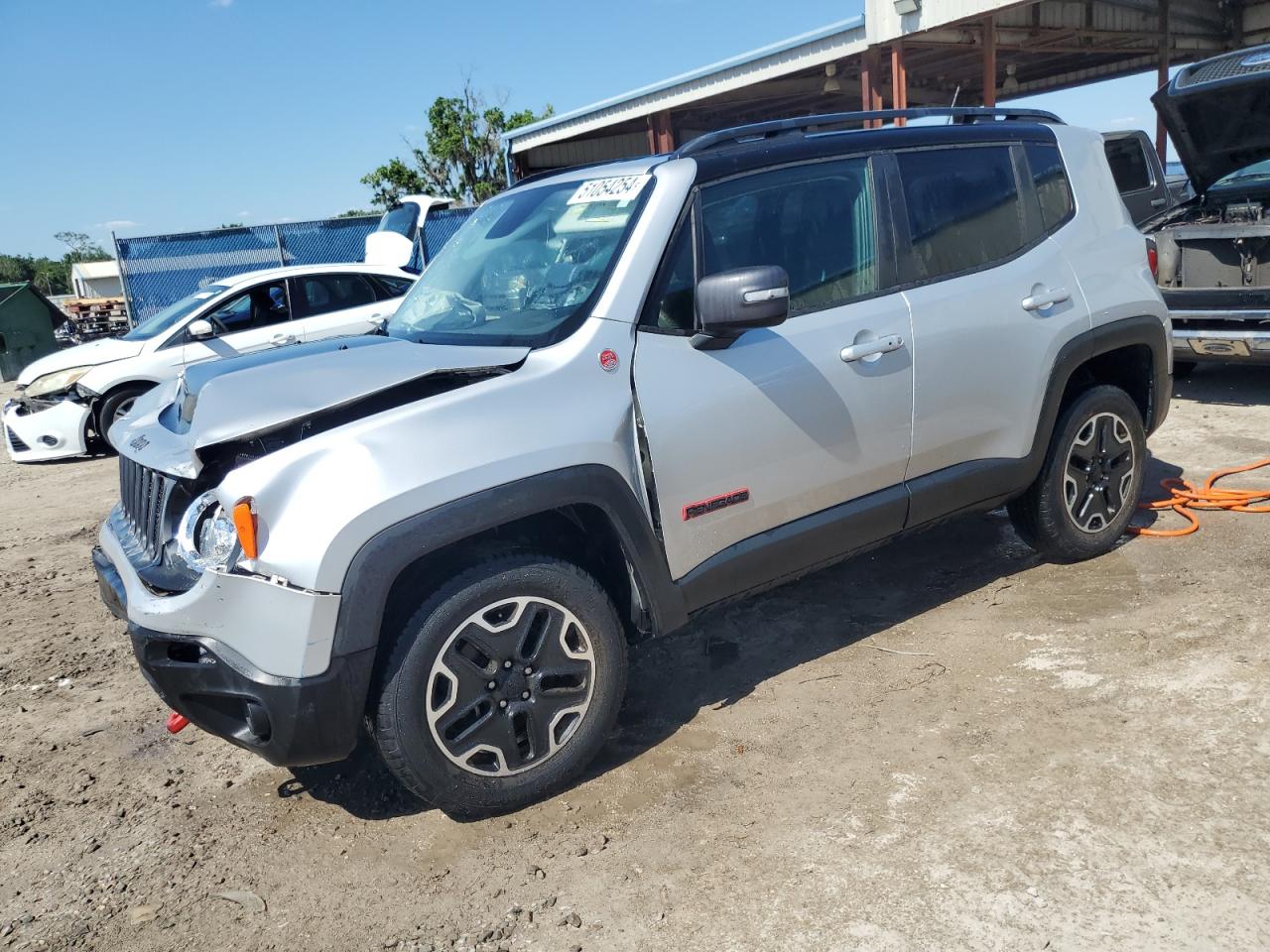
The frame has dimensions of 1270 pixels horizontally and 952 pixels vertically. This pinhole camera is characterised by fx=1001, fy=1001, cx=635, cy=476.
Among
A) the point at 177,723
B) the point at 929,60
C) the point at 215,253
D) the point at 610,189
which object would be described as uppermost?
the point at 929,60

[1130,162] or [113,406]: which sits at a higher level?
[1130,162]

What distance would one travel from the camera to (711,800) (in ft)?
9.89

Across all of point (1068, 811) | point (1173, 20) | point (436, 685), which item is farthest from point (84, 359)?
point (1173, 20)

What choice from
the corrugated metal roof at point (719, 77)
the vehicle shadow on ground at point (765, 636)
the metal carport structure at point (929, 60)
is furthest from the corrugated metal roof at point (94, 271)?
the vehicle shadow on ground at point (765, 636)

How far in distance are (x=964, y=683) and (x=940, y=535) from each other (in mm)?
1749

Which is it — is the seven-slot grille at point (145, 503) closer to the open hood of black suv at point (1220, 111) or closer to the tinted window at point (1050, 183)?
the tinted window at point (1050, 183)

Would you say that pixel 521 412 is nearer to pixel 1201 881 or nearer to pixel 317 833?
pixel 317 833

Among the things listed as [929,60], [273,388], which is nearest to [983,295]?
[273,388]

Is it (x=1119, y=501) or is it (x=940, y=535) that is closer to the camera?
(x=1119, y=501)

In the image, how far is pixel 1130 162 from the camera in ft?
33.0

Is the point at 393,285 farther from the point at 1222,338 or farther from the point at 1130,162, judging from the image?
the point at 1130,162

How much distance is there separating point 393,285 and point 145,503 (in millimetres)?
7258

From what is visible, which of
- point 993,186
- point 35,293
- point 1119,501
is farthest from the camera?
point 35,293

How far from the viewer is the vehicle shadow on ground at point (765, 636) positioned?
10.9 ft
